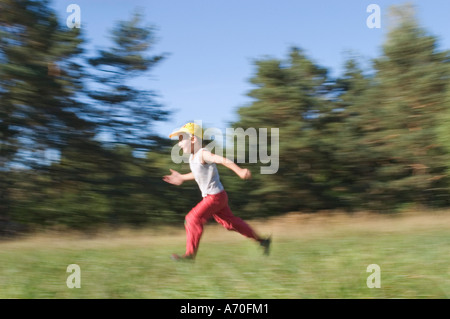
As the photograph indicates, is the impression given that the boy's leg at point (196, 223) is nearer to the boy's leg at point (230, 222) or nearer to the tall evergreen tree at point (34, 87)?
the boy's leg at point (230, 222)

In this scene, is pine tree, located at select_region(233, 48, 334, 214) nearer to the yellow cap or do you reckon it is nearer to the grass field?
the grass field

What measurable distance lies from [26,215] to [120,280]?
16294 millimetres

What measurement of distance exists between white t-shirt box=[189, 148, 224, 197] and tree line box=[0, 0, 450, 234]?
507 inches

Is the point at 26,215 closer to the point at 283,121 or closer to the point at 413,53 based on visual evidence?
the point at 283,121

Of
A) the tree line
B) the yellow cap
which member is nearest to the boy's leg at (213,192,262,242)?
the yellow cap

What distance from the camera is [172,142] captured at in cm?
2333

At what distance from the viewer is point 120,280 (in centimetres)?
554

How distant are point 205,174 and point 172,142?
56.7 feet

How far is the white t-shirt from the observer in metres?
6.18

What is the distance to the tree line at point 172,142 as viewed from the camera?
18.2 meters

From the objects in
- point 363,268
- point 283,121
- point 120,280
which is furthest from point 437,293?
point 283,121

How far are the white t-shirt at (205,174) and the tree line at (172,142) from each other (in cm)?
1289

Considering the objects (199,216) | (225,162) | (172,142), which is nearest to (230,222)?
(199,216)

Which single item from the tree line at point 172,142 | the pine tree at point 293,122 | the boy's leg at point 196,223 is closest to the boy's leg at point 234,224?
the boy's leg at point 196,223
